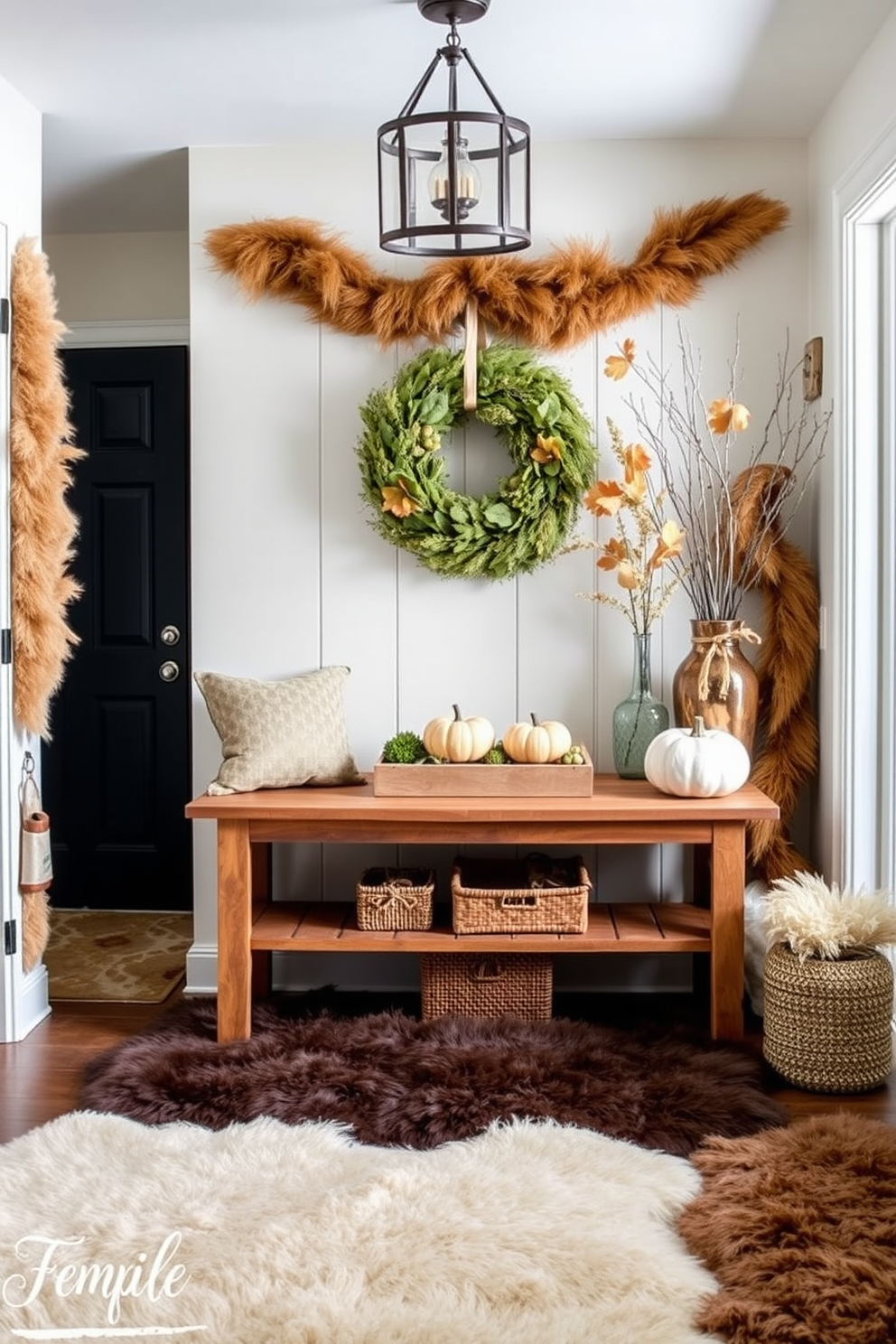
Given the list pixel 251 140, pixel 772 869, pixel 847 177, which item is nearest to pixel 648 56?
pixel 847 177

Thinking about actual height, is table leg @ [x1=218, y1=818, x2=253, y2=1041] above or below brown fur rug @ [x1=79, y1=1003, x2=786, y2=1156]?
above

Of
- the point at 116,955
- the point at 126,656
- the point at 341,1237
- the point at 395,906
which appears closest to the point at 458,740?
the point at 395,906

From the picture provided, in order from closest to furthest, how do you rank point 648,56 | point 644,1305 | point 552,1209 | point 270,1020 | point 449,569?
1. point 644,1305
2. point 552,1209
3. point 648,56
4. point 270,1020
5. point 449,569

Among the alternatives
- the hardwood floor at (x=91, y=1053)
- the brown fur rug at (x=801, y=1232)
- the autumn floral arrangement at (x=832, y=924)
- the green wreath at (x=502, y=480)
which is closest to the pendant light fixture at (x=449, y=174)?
the green wreath at (x=502, y=480)

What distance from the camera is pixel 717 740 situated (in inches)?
128

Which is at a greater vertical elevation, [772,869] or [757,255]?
[757,255]

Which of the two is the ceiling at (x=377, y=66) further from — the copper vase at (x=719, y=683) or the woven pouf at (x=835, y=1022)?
the woven pouf at (x=835, y=1022)

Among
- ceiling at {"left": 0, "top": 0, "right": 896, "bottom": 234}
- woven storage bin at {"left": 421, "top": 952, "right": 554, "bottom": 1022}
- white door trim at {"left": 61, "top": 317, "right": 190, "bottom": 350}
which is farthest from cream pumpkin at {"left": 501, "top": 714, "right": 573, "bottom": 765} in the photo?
white door trim at {"left": 61, "top": 317, "right": 190, "bottom": 350}

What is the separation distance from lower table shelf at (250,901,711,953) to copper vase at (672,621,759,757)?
531 millimetres

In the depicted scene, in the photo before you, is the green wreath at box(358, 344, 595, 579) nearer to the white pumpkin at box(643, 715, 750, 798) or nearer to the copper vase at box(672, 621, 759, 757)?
the copper vase at box(672, 621, 759, 757)

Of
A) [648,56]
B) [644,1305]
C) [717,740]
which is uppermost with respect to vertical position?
[648,56]

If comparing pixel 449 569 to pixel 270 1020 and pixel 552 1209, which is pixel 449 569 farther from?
pixel 552 1209

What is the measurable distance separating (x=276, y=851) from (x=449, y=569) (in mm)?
1004

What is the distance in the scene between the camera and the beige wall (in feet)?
15.2
